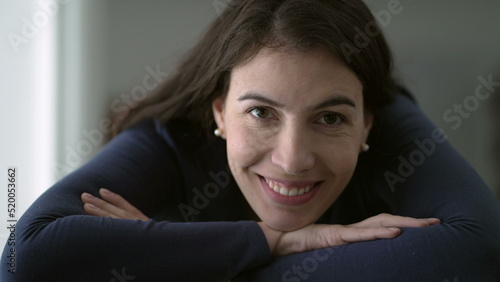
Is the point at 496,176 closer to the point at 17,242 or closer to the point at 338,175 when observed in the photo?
the point at 338,175

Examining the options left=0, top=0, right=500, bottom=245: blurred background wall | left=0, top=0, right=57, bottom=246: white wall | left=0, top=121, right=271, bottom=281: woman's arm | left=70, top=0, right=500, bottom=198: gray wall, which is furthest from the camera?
left=70, top=0, right=500, bottom=198: gray wall

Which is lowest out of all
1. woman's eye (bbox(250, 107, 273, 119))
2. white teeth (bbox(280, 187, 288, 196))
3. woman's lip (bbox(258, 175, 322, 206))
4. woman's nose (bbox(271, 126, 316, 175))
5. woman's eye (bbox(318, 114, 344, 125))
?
woman's lip (bbox(258, 175, 322, 206))

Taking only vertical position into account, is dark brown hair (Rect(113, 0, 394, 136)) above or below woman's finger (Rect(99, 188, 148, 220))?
above

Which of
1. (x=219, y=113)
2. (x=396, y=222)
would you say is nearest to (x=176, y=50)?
(x=219, y=113)

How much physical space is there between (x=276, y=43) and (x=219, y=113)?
10.3 inches

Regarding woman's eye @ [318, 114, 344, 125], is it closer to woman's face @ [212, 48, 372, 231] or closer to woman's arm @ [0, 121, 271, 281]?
woman's face @ [212, 48, 372, 231]

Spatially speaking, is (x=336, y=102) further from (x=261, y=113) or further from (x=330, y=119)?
(x=261, y=113)

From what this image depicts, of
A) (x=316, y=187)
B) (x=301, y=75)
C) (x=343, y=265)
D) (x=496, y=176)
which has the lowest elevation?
(x=496, y=176)

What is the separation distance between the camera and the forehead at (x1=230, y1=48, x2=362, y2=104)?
3.55 feet

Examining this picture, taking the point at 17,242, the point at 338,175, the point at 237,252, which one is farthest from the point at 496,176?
the point at 17,242

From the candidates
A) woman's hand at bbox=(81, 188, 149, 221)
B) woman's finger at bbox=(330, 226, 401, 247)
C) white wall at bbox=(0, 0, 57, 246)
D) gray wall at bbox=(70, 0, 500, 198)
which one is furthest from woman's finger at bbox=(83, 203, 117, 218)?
gray wall at bbox=(70, 0, 500, 198)

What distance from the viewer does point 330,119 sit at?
1.14 metres

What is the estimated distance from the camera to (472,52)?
3.44m

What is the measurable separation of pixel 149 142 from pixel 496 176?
8.31ft
